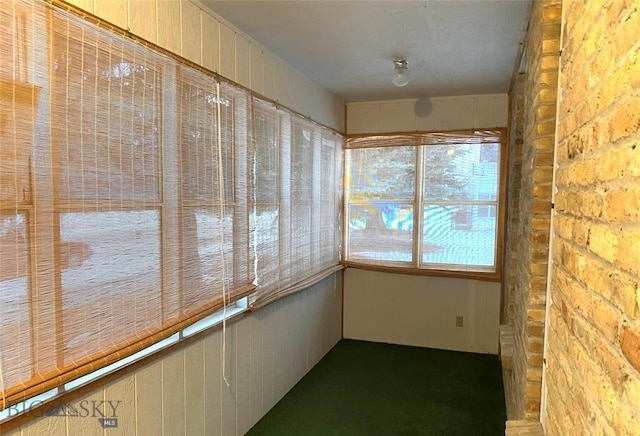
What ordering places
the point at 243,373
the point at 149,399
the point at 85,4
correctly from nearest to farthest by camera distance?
the point at 85,4 < the point at 149,399 < the point at 243,373


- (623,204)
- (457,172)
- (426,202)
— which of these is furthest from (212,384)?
(457,172)

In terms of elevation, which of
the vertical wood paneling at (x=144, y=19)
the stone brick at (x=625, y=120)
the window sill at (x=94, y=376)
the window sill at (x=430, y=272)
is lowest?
the window sill at (x=430, y=272)

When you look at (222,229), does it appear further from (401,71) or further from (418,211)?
(418,211)

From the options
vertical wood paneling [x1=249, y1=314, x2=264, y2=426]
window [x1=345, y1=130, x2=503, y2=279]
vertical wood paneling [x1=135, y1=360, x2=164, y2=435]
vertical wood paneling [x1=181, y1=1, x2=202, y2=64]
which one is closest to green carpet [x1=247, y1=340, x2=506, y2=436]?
vertical wood paneling [x1=249, y1=314, x2=264, y2=426]

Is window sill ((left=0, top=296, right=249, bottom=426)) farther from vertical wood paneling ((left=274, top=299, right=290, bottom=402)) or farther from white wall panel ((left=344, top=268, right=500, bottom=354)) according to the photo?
white wall panel ((left=344, top=268, right=500, bottom=354))

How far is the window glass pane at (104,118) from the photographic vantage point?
1.45 metres

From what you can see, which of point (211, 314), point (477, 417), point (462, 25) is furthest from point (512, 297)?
point (211, 314)

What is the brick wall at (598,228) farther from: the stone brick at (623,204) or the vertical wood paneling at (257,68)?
the vertical wood paneling at (257,68)

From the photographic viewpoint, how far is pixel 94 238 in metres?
1.57

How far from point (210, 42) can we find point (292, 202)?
131 centimetres

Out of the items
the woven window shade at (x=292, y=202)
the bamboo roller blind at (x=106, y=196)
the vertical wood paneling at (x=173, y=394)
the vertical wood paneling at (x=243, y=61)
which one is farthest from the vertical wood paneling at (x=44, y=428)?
the vertical wood paneling at (x=243, y=61)

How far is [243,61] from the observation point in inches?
102

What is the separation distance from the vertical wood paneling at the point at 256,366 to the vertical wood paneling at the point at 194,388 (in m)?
0.51

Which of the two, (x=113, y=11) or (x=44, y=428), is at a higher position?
(x=113, y=11)
